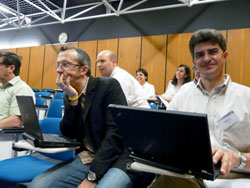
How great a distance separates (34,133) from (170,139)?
0.92m

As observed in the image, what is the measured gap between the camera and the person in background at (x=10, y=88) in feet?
6.50

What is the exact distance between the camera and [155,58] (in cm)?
593

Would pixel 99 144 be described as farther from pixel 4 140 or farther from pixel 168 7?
pixel 168 7

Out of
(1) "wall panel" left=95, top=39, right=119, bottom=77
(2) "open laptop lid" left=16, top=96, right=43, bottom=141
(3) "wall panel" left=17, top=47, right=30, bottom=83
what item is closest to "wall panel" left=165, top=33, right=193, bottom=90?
(1) "wall panel" left=95, top=39, right=119, bottom=77

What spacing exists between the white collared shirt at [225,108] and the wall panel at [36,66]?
753cm

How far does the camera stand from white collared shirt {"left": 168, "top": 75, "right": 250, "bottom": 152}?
41.5 inches

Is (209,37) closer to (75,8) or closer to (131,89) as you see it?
(131,89)

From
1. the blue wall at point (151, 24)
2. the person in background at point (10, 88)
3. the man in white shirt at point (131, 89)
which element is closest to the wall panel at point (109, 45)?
the blue wall at point (151, 24)

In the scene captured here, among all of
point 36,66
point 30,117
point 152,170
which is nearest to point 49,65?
point 36,66

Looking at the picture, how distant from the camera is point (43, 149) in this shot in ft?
3.64

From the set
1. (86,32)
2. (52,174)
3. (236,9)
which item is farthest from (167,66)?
(52,174)

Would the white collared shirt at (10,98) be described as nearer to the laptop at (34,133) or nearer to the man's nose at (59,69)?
the laptop at (34,133)

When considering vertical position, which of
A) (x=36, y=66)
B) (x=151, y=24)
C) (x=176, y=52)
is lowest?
(x=36, y=66)

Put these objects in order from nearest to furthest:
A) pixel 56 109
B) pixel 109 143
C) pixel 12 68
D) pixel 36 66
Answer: pixel 109 143 → pixel 12 68 → pixel 56 109 → pixel 36 66
